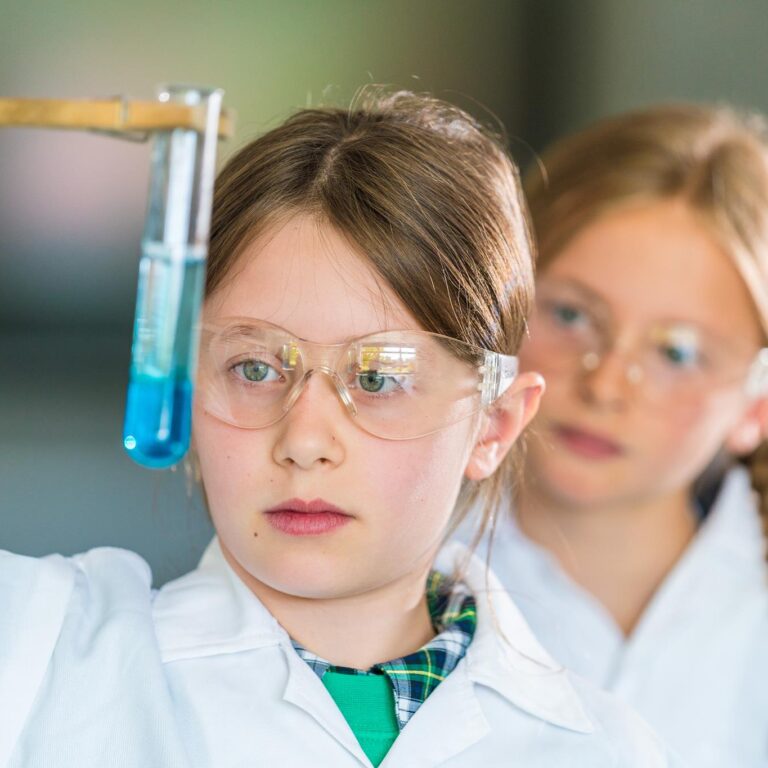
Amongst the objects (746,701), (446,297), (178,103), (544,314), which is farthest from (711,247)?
(178,103)

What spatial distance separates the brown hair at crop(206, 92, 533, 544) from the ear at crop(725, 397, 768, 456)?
826 mm

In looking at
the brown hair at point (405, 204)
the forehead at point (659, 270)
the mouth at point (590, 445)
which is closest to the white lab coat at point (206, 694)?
the brown hair at point (405, 204)

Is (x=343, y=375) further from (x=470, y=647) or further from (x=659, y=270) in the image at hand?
(x=659, y=270)

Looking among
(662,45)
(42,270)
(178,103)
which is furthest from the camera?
(662,45)

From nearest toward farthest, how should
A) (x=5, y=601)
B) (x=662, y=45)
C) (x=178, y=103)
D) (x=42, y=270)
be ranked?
(x=178, y=103) < (x=5, y=601) < (x=42, y=270) < (x=662, y=45)

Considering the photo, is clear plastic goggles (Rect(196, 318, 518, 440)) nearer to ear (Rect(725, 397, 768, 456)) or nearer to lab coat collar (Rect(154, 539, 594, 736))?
lab coat collar (Rect(154, 539, 594, 736))

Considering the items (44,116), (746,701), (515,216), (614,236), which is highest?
(44,116)

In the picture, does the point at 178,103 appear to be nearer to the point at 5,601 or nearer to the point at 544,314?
the point at 5,601

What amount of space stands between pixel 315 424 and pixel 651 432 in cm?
A: 90

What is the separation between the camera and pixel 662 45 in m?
3.82

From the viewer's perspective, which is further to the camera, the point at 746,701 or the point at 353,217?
the point at 746,701

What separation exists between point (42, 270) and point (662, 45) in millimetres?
2057

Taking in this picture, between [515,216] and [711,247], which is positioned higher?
[515,216]

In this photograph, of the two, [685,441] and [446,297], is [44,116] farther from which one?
[685,441]
